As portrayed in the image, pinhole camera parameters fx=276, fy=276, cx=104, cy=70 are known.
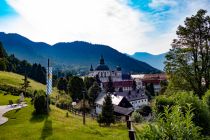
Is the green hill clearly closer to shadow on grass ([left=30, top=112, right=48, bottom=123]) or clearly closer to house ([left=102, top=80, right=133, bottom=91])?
shadow on grass ([left=30, top=112, right=48, bottom=123])

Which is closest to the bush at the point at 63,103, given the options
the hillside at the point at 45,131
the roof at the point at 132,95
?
the hillside at the point at 45,131

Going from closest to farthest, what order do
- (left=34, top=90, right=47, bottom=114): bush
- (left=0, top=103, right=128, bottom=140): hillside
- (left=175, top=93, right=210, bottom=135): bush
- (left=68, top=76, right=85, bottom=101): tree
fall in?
(left=175, top=93, right=210, bottom=135): bush → (left=0, top=103, right=128, bottom=140): hillside → (left=34, top=90, right=47, bottom=114): bush → (left=68, top=76, right=85, bottom=101): tree

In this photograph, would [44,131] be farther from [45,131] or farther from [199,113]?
[199,113]

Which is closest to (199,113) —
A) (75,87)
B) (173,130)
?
(173,130)

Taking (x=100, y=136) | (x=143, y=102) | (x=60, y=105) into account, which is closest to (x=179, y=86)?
(x=100, y=136)

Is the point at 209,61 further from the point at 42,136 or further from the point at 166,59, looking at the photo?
the point at 42,136

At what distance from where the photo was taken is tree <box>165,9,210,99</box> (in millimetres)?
33469

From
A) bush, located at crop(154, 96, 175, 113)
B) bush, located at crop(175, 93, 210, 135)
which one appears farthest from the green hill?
bush, located at crop(175, 93, 210, 135)

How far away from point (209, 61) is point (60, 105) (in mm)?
43440

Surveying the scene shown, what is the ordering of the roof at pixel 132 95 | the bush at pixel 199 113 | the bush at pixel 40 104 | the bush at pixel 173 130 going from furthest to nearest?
the roof at pixel 132 95 → the bush at pixel 40 104 → the bush at pixel 199 113 → the bush at pixel 173 130

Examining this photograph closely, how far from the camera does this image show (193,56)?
3438 cm

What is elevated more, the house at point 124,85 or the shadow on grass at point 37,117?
the house at point 124,85

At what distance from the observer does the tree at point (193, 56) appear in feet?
110

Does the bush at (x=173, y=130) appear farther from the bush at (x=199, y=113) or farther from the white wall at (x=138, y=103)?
the white wall at (x=138, y=103)
